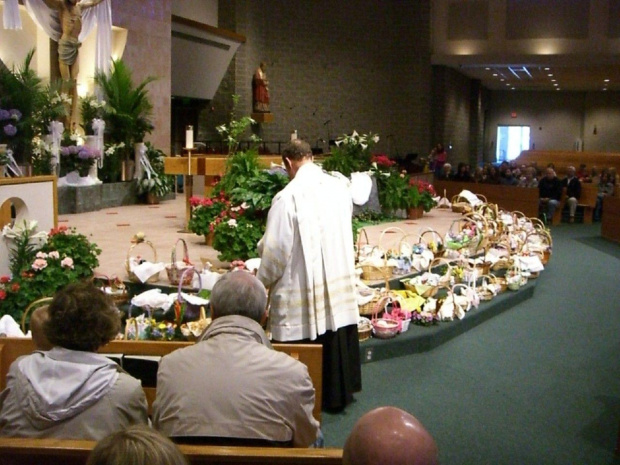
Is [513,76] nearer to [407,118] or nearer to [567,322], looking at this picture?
[407,118]

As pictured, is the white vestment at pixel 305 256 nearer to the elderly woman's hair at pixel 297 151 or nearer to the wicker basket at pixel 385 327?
the elderly woman's hair at pixel 297 151

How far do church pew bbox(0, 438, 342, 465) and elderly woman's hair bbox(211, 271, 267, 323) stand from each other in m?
0.61

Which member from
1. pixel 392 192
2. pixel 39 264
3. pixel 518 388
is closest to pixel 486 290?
pixel 518 388

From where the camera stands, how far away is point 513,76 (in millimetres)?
22078

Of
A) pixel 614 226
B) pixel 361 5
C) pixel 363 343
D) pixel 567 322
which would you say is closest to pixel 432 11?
pixel 361 5

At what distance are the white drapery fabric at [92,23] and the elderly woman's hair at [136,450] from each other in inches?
377

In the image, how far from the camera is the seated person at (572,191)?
12.8m

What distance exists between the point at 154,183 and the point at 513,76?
14511 mm

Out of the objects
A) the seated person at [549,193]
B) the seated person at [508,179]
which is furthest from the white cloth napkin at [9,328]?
the seated person at [508,179]

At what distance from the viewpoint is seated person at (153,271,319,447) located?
6.78 ft

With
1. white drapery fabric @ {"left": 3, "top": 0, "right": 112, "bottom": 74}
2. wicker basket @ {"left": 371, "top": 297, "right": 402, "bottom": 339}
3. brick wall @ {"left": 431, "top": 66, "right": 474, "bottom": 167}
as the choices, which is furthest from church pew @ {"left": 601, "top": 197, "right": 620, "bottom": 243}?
brick wall @ {"left": 431, "top": 66, "right": 474, "bottom": 167}

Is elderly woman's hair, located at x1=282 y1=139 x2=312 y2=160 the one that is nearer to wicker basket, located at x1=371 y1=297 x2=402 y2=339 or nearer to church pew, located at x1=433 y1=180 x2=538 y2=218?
wicker basket, located at x1=371 y1=297 x2=402 y2=339

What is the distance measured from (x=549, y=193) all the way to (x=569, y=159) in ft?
25.1

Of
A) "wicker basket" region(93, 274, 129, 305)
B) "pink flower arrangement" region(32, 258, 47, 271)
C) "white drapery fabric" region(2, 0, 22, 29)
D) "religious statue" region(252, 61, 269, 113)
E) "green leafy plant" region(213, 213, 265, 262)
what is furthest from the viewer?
"religious statue" region(252, 61, 269, 113)
